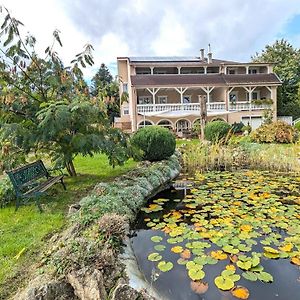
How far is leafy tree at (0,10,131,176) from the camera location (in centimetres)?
621

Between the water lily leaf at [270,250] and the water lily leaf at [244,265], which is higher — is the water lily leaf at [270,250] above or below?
above

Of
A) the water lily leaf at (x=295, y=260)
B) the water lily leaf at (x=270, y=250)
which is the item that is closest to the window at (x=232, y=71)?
the water lily leaf at (x=270, y=250)

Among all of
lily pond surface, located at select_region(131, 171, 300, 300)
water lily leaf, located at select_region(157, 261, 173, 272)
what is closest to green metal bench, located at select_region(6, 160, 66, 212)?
lily pond surface, located at select_region(131, 171, 300, 300)

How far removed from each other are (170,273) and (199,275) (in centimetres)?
37

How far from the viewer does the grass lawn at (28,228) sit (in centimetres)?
337

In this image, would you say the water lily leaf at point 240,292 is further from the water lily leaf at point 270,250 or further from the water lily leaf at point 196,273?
the water lily leaf at point 270,250

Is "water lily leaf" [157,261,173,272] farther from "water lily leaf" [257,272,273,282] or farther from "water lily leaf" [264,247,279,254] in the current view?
"water lily leaf" [264,247,279,254]

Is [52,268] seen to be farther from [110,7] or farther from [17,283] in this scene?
[110,7]

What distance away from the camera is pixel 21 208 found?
563 centimetres

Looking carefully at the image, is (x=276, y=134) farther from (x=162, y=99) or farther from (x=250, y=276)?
(x=162, y=99)

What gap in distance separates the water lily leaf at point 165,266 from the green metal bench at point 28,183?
2.69 m

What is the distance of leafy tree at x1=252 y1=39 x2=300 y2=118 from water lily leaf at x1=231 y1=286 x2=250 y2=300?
3092cm

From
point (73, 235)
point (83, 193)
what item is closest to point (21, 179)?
point (83, 193)

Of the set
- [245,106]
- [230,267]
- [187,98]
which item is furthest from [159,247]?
[187,98]
